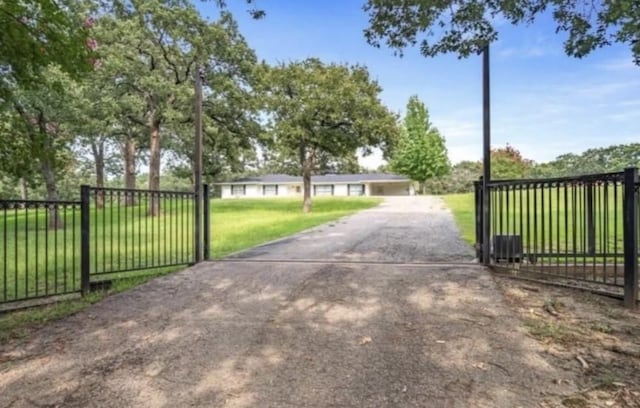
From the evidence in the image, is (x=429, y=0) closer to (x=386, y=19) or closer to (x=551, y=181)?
(x=386, y=19)

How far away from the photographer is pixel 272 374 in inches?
103

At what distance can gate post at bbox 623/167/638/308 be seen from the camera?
12.7ft

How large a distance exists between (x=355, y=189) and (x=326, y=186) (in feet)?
10.9

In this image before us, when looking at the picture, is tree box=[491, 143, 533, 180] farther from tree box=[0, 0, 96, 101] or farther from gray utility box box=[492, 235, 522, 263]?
tree box=[0, 0, 96, 101]

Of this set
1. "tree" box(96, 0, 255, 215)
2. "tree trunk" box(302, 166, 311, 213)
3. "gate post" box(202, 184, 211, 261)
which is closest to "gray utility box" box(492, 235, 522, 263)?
"gate post" box(202, 184, 211, 261)

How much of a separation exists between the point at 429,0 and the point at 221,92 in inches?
582

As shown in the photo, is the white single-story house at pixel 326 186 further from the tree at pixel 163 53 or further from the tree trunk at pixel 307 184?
the tree at pixel 163 53

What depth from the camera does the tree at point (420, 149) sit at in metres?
41.1

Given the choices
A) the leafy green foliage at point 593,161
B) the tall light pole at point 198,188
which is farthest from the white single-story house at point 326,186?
the tall light pole at point 198,188

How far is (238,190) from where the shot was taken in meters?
48.9

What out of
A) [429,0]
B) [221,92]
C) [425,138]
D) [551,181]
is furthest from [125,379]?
[425,138]

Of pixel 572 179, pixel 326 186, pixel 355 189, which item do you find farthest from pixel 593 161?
pixel 572 179

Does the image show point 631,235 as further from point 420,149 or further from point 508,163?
point 508,163

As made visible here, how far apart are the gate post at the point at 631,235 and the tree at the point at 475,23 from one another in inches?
74.7
